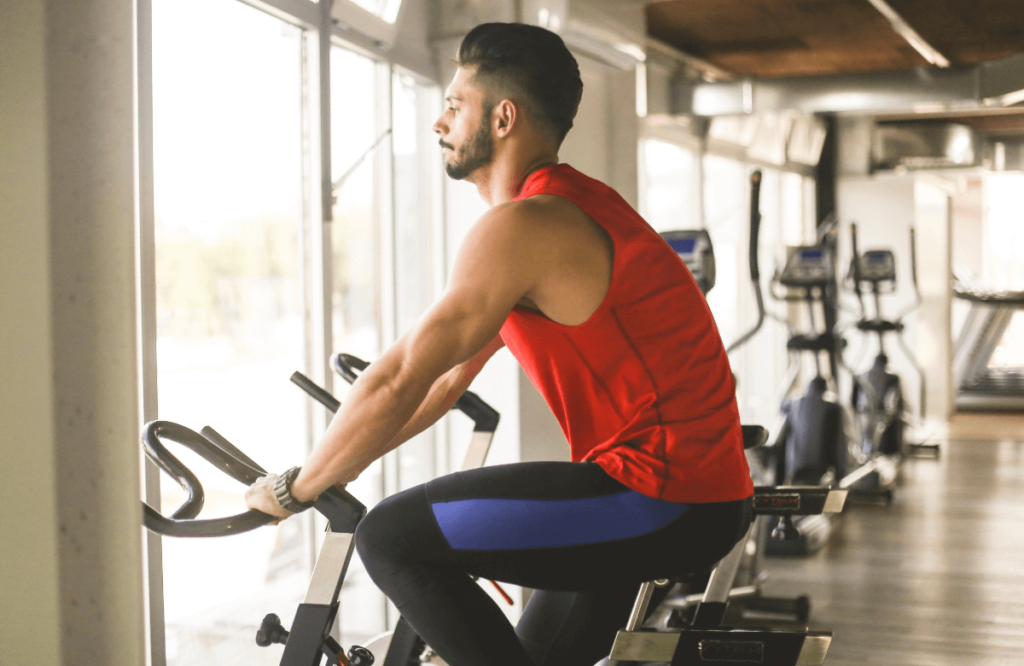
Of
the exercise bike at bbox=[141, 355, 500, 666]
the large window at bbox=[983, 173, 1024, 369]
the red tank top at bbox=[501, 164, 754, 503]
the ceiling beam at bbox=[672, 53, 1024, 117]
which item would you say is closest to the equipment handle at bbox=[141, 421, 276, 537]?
the exercise bike at bbox=[141, 355, 500, 666]

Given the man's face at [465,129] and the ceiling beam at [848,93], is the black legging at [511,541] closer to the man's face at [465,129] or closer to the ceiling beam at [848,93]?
the man's face at [465,129]

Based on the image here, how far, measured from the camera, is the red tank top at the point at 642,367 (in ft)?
3.94

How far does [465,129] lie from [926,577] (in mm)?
3416

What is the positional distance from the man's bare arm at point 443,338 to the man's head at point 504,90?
20 cm

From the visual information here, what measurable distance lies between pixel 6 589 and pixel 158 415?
1237mm

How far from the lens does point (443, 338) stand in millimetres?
1159

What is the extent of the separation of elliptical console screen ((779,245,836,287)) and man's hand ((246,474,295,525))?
14.2 ft

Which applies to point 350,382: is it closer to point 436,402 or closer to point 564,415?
point 436,402

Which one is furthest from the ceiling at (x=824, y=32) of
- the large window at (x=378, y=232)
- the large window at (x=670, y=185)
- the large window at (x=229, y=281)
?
the large window at (x=229, y=281)

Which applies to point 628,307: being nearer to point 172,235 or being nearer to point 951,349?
point 172,235

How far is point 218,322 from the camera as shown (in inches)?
106

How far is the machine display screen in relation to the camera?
304cm

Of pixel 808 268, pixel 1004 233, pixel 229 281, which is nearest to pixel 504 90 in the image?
pixel 229 281

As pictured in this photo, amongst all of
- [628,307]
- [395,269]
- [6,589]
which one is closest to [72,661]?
[6,589]
